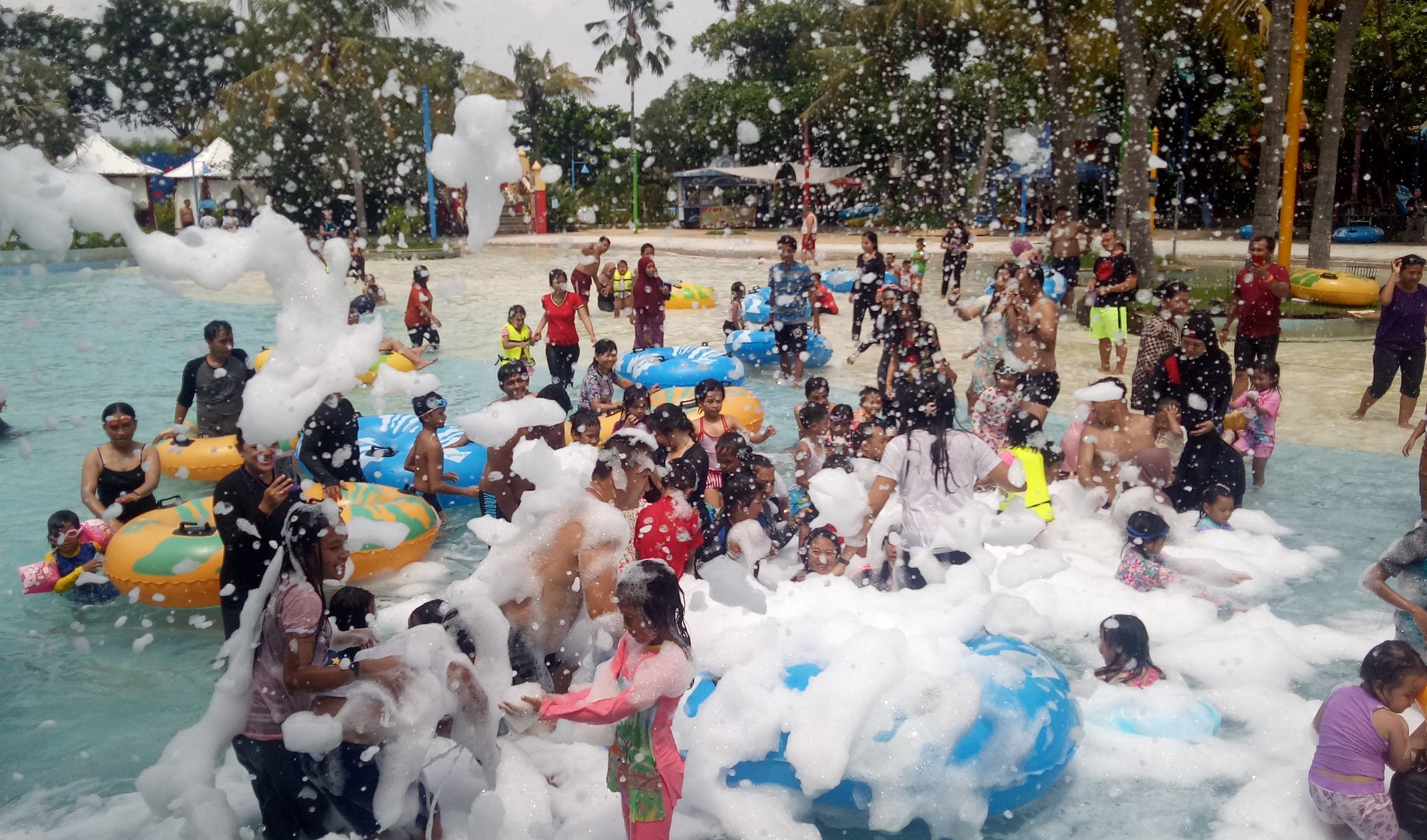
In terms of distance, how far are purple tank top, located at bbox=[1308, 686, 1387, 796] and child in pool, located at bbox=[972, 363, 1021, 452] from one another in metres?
3.83

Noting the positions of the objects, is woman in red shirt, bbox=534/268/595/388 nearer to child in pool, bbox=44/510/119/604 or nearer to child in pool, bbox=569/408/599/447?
child in pool, bbox=569/408/599/447

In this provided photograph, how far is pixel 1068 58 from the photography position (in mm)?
21109

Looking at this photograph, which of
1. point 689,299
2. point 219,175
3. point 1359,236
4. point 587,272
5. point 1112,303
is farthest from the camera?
point 219,175

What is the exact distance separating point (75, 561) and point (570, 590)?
3.72 m

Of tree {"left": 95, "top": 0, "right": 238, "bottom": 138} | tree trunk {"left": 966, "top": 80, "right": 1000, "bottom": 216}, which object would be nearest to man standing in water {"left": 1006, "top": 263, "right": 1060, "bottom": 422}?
tree trunk {"left": 966, "top": 80, "right": 1000, "bottom": 216}

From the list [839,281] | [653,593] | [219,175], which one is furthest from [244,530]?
[219,175]

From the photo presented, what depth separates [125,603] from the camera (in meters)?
6.13

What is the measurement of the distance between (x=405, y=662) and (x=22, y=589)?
436cm

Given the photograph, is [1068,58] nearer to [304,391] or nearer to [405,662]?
[304,391]

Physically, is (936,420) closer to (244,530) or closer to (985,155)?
(244,530)

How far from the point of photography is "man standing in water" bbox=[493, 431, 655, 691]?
153 inches

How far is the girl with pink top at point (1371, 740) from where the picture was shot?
11.5 ft

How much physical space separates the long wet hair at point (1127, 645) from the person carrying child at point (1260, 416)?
3.24 m

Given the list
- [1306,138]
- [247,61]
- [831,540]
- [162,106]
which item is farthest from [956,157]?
[162,106]
